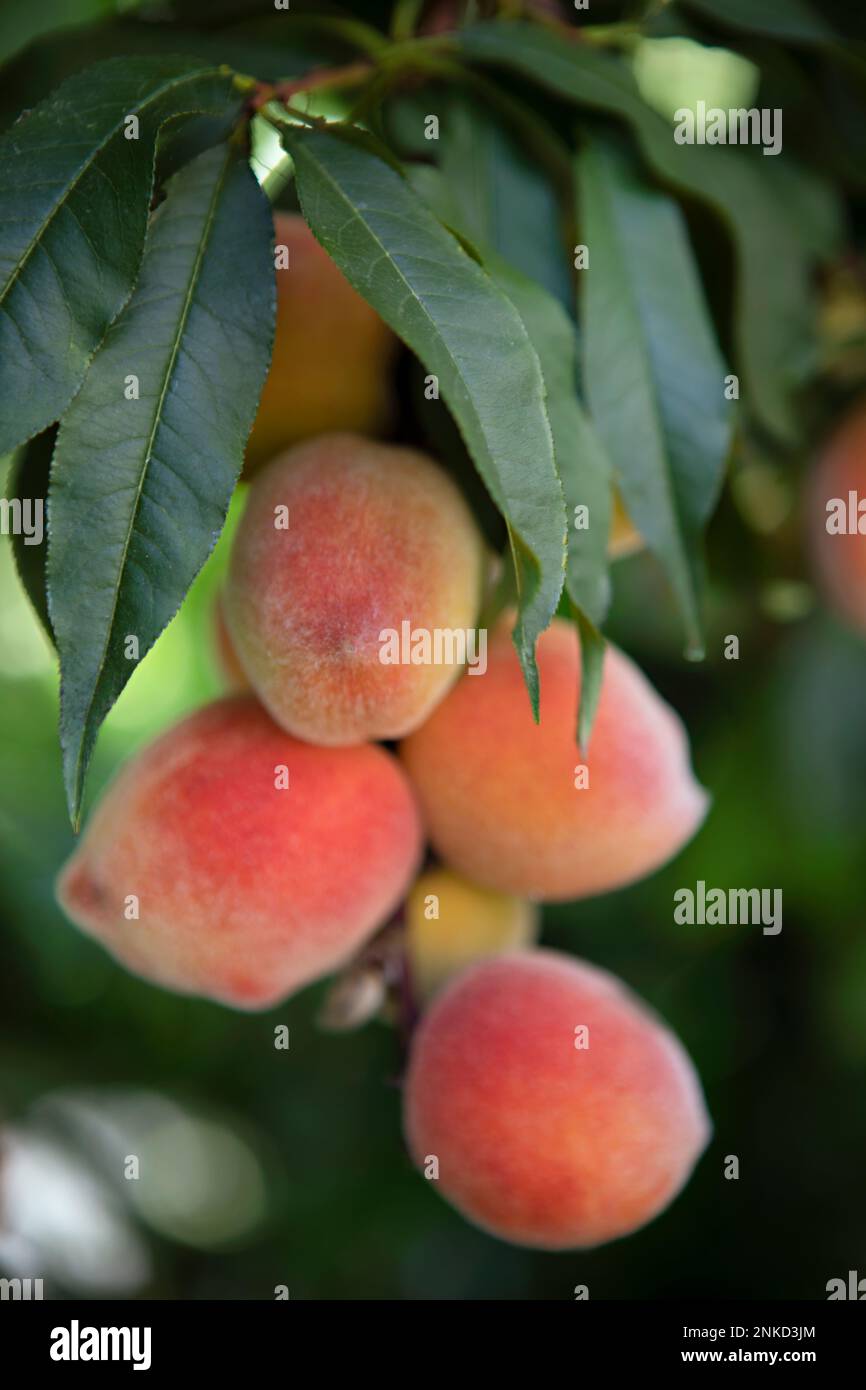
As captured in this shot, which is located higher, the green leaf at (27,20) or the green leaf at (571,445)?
the green leaf at (27,20)

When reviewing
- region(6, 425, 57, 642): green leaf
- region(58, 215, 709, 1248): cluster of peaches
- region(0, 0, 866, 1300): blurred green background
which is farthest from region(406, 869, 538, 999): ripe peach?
region(0, 0, 866, 1300): blurred green background

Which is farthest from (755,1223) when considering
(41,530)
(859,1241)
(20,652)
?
(41,530)

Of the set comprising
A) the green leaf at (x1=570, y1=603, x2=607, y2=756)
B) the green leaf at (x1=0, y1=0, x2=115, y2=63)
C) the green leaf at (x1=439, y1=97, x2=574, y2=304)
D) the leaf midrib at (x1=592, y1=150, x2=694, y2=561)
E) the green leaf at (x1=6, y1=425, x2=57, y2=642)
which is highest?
the green leaf at (x1=0, y1=0, x2=115, y2=63)

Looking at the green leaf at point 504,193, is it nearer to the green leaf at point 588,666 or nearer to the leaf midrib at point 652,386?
the leaf midrib at point 652,386

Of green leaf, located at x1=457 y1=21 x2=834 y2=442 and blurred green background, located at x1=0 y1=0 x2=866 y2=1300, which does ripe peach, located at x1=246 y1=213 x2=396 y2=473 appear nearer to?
green leaf, located at x1=457 y1=21 x2=834 y2=442

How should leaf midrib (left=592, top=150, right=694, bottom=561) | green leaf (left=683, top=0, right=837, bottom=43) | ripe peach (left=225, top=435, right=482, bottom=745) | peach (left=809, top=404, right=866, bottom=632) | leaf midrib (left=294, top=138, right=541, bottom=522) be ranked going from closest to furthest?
leaf midrib (left=294, top=138, right=541, bottom=522), ripe peach (left=225, top=435, right=482, bottom=745), leaf midrib (left=592, top=150, right=694, bottom=561), green leaf (left=683, top=0, right=837, bottom=43), peach (left=809, top=404, right=866, bottom=632)

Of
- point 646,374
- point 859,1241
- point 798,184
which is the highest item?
point 798,184

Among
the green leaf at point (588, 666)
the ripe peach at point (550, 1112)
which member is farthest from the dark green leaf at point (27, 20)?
the ripe peach at point (550, 1112)
